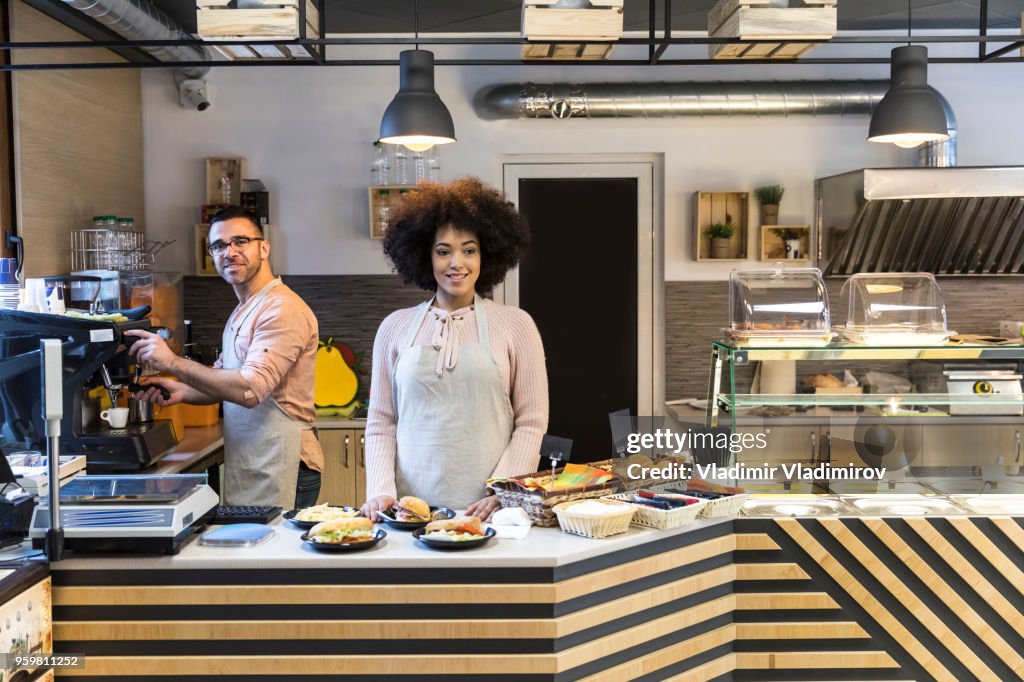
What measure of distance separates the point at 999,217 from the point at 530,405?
3778mm

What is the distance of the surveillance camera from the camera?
5.85m

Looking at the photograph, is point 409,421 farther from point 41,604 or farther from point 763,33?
point 763,33

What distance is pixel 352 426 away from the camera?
5.49 metres

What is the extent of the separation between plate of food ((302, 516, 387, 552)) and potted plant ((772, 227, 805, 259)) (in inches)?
158

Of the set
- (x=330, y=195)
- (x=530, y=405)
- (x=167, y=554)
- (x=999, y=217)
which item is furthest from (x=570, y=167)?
(x=167, y=554)

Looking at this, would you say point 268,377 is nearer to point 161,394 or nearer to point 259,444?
point 259,444

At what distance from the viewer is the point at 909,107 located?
371 cm

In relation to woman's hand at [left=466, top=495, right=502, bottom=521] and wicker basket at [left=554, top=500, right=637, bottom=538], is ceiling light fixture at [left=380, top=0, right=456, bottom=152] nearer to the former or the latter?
woman's hand at [left=466, top=495, right=502, bottom=521]

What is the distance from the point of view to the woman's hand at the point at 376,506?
2.85m

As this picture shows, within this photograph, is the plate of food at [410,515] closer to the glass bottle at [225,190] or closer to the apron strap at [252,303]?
the apron strap at [252,303]

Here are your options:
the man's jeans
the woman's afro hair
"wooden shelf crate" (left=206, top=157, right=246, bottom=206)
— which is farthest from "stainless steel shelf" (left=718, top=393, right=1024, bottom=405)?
"wooden shelf crate" (left=206, top=157, right=246, bottom=206)

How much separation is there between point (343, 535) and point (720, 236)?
390 centimetres

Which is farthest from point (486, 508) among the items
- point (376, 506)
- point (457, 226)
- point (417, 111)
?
point (417, 111)

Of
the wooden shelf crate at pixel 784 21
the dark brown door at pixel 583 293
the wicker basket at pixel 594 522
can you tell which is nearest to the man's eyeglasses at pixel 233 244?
the wicker basket at pixel 594 522
